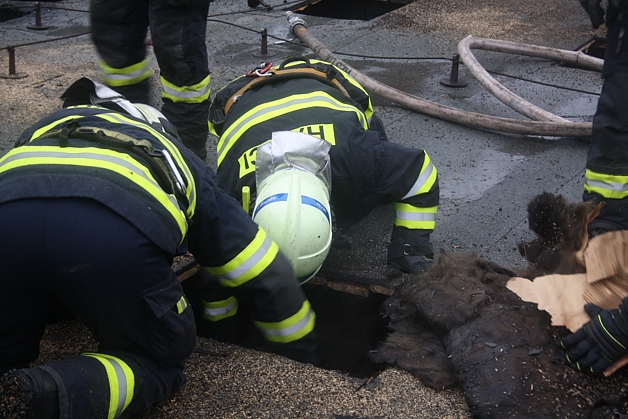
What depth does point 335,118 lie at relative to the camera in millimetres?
3090

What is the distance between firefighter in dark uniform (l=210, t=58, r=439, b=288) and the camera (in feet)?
9.94

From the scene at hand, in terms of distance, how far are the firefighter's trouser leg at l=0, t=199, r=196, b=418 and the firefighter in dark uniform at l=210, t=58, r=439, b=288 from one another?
85 cm

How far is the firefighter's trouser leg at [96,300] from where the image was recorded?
6.39 ft

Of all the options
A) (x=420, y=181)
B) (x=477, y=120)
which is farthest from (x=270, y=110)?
(x=477, y=120)

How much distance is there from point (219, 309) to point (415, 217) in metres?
1.10

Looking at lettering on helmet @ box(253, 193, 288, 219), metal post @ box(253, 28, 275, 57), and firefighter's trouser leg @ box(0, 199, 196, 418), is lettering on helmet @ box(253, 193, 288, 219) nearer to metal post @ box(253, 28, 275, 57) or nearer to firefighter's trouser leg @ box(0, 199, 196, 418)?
firefighter's trouser leg @ box(0, 199, 196, 418)

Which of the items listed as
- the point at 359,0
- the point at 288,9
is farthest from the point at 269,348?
the point at 359,0

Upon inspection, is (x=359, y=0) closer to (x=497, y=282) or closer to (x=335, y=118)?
(x=335, y=118)

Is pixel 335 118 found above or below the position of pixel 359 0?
above

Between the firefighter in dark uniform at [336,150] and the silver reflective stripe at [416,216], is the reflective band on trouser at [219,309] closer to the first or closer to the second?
the firefighter in dark uniform at [336,150]

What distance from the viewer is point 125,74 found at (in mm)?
3914

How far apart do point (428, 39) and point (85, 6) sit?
4.16m

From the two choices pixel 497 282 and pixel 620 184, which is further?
pixel 620 184

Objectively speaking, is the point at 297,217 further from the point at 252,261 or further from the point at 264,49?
the point at 264,49
